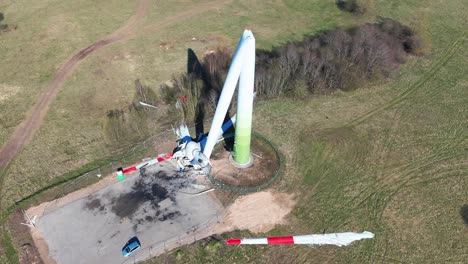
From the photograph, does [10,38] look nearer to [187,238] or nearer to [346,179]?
[187,238]

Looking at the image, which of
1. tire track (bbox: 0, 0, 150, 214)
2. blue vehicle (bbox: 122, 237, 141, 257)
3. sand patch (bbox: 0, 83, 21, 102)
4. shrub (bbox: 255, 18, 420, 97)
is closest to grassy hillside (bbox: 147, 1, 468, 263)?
shrub (bbox: 255, 18, 420, 97)

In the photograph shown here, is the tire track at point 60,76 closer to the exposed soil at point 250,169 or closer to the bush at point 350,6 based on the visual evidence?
the bush at point 350,6

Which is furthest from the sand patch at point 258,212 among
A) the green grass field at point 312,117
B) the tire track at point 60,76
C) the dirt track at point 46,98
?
the dirt track at point 46,98

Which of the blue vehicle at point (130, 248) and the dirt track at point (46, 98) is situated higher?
the dirt track at point (46, 98)

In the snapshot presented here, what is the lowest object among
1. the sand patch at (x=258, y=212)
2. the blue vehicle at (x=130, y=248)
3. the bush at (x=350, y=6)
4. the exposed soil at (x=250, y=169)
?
the blue vehicle at (x=130, y=248)

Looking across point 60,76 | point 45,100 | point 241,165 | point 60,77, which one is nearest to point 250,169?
point 241,165
